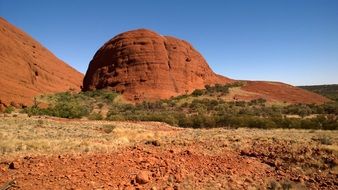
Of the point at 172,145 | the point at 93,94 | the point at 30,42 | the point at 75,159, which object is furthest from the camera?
the point at 30,42

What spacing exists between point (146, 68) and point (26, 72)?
17833mm

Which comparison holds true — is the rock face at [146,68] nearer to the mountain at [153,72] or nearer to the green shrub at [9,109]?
the mountain at [153,72]

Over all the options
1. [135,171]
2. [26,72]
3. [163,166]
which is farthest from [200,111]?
[135,171]

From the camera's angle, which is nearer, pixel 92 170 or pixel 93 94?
pixel 92 170

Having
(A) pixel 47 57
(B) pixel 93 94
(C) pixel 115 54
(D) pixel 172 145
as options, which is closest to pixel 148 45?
(C) pixel 115 54

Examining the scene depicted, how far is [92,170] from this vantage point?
8617 mm

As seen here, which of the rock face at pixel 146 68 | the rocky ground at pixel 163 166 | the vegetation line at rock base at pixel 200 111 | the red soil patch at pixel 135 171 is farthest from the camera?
the rock face at pixel 146 68

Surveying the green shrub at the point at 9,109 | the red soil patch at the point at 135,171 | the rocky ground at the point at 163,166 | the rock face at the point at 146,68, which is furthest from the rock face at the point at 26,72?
the red soil patch at the point at 135,171

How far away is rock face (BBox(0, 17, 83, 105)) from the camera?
33838 mm

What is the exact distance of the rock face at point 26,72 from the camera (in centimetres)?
3384

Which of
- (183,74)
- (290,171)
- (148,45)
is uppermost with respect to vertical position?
(148,45)

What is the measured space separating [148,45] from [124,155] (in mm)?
51408

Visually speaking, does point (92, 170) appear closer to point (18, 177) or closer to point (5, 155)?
point (18, 177)

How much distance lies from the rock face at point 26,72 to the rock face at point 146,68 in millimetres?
7354
